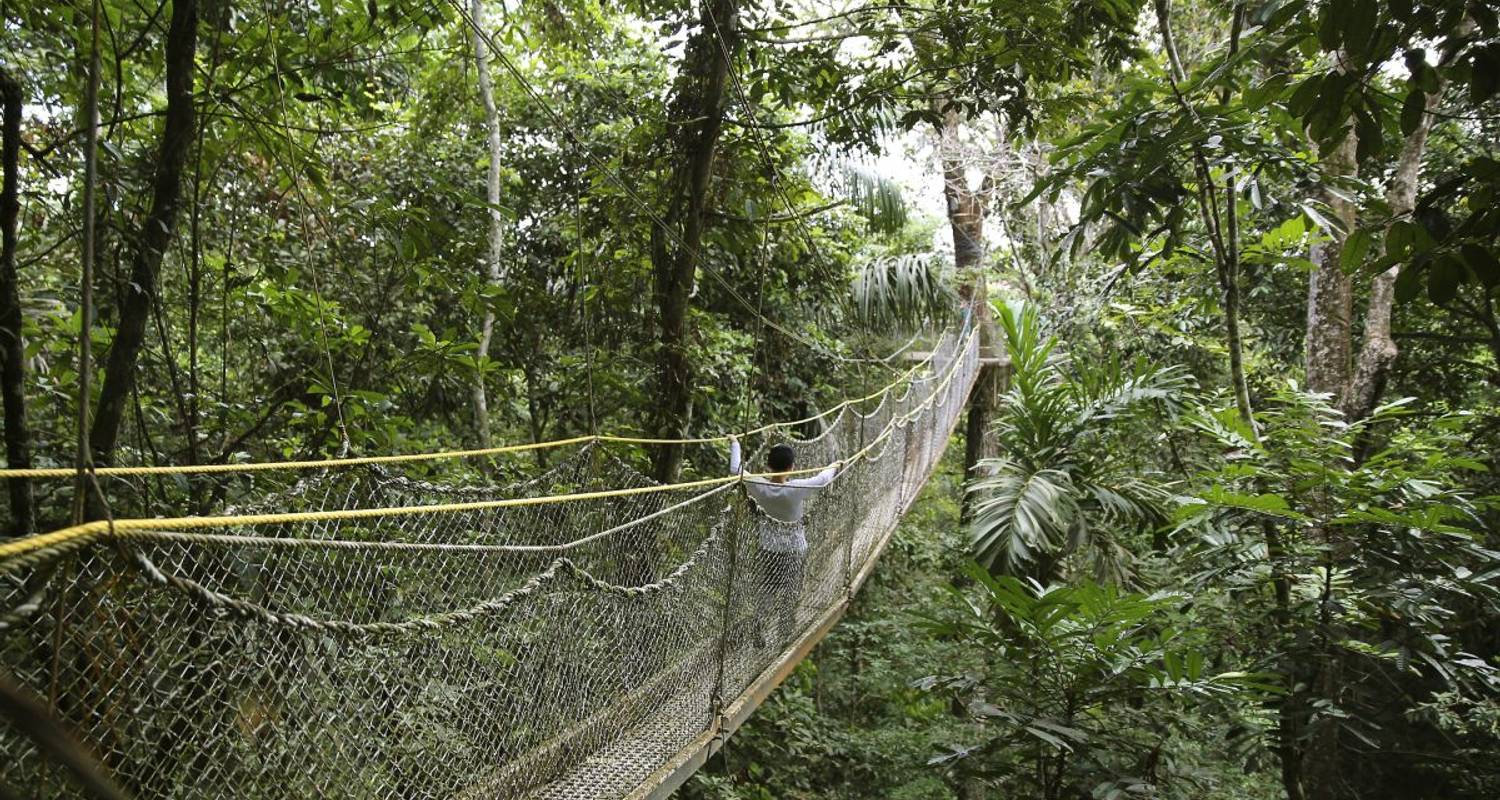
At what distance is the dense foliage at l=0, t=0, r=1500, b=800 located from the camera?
159 centimetres

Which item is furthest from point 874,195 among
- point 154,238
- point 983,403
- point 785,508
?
point 154,238

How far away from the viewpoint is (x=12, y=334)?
4.14ft

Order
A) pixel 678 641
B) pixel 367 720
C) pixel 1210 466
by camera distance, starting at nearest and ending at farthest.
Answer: pixel 367 720, pixel 678 641, pixel 1210 466

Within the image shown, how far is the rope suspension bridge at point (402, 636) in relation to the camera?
0.84 meters

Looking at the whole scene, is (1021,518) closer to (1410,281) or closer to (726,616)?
(726,616)

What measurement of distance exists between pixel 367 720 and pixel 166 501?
0.73m

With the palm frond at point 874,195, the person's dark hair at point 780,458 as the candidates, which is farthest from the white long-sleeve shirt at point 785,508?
the palm frond at point 874,195

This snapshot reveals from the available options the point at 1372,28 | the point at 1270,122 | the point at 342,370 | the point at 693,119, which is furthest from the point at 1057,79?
the point at 342,370

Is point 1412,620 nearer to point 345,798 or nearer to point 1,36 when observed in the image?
point 345,798

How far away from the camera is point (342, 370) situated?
8.91 ft

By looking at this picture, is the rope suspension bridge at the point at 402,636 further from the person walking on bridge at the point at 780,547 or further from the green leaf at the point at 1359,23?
the green leaf at the point at 1359,23

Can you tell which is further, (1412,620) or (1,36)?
(1412,620)

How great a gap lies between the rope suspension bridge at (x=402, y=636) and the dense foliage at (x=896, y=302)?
22 centimetres

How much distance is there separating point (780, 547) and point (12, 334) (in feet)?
5.00
